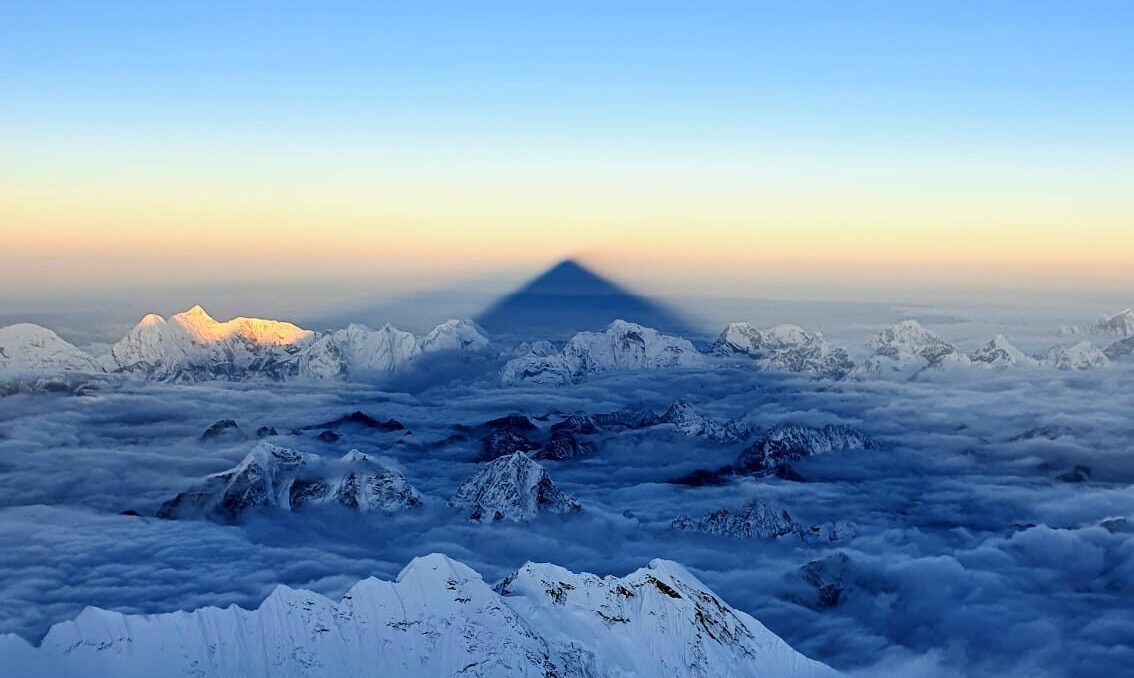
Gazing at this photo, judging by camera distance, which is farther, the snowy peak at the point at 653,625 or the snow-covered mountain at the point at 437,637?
the snowy peak at the point at 653,625

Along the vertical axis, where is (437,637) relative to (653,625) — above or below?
above

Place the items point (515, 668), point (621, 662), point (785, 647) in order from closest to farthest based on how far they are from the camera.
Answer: point (515, 668)
point (621, 662)
point (785, 647)

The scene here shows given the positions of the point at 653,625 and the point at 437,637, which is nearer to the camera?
the point at 437,637

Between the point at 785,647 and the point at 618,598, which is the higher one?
the point at 618,598

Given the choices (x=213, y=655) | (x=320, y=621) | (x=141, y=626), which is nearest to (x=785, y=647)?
(x=320, y=621)

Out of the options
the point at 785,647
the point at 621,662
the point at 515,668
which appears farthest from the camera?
the point at 785,647

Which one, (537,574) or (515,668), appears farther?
(537,574)

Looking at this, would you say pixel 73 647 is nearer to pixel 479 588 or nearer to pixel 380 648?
pixel 380 648

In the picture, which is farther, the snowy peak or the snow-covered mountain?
the snowy peak
